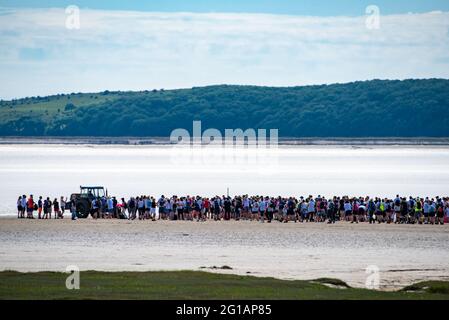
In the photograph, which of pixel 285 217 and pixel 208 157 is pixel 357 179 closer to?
pixel 285 217

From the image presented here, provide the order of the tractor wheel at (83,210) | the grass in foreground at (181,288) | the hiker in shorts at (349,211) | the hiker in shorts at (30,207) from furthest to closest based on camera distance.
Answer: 1. the tractor wheel at (83,210)
2. the hiker in shorts at (30,207)
3. the hiker in shorts at (349,211)
4. the grass in foreground at (181,288)

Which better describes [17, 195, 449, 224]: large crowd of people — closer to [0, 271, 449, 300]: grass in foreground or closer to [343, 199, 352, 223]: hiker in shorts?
[343, 199, 352, 223]: hiker in shorts

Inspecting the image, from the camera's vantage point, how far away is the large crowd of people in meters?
51.1

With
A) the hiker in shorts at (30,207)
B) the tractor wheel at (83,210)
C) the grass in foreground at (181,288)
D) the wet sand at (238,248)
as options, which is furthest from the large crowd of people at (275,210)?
the grass in foreground at (181,288)

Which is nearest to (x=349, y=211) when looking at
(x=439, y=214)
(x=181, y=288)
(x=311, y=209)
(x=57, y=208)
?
(x=311, y=209)

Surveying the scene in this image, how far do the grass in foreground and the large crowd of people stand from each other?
21006 mm

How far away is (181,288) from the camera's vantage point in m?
27.9

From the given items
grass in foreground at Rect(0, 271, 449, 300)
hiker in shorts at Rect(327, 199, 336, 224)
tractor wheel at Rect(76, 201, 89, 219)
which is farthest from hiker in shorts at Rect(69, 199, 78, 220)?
grass in foreground at Rect(0, 271, 449, 300)

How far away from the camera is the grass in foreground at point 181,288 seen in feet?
86.7

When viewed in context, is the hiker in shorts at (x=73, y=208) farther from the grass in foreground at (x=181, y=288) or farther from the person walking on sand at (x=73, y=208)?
the grass in foreground at (x=181, y=288)

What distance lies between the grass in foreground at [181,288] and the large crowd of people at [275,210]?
2101 centimetres
